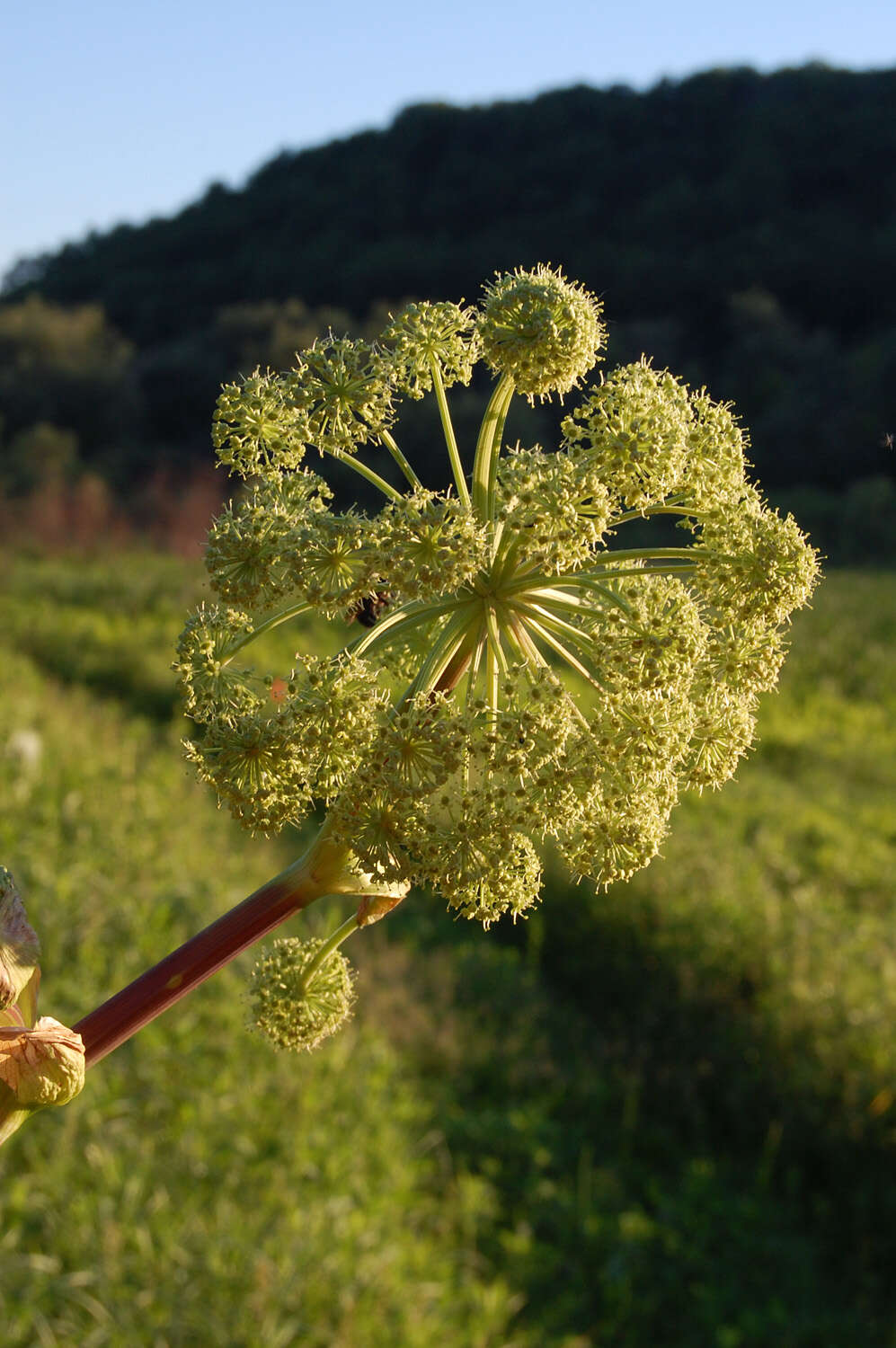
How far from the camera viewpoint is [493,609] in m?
1.66

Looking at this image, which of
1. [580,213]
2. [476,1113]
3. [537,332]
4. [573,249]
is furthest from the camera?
[580,213]

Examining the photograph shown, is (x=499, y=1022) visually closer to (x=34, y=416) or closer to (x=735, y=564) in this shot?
(x=735, y=564)

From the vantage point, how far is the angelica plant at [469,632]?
1.49 m

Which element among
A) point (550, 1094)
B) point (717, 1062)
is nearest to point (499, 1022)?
point (550, 1094)

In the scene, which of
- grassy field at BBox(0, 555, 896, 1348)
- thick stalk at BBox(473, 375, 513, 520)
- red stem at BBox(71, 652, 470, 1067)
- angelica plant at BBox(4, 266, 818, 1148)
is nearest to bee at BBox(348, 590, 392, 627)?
angelica plant at BBox(4, 266, 818, 1148)

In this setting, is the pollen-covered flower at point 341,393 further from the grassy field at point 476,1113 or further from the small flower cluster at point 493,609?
the grassy field at point 476,1113

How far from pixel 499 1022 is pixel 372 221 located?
46299 mm

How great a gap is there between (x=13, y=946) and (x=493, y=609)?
0.78 m

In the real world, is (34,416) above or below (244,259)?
below

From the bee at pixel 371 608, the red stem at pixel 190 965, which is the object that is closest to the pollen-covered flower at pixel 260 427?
the bee at pixel 371 608

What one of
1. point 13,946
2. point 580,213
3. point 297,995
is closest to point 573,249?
point 580,213

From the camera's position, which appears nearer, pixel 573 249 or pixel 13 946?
pixel 13 946

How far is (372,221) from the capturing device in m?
51.8

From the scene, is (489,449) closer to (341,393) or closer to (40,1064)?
(341,393)
